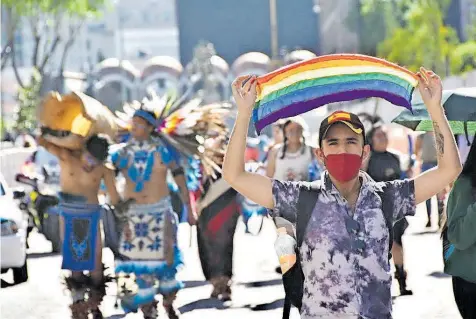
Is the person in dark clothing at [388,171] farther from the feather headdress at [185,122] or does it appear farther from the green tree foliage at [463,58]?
the green tree foliage at [463,58]

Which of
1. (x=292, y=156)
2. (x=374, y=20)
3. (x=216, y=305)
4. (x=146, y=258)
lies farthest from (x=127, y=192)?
(x=374, y=20)

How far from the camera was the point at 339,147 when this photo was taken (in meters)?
5.19

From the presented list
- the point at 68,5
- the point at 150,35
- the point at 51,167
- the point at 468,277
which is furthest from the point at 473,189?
the point at 150,35

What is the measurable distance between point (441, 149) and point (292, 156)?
716cm

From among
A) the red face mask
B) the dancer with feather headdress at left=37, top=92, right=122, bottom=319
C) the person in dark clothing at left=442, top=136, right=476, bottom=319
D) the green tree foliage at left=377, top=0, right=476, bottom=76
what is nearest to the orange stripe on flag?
the red face mask

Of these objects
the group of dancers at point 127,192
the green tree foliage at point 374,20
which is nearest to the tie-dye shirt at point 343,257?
the group of dancers at point 127,192

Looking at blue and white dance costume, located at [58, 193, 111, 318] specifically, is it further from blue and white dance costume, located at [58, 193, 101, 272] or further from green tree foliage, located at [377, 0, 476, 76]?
green tree foliage, located at [377, 0, 476, 76]

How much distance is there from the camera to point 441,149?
5422 mm

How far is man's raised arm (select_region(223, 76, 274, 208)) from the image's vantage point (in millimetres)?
5191

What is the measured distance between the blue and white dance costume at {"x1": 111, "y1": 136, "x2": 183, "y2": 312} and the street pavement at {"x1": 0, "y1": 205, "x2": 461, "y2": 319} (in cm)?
52

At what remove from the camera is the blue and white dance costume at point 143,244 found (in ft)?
32.6

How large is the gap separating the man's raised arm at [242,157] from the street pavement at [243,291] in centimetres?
492

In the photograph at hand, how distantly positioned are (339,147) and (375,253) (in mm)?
428

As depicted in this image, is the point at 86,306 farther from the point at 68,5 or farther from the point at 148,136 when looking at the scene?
the point at 68,5
